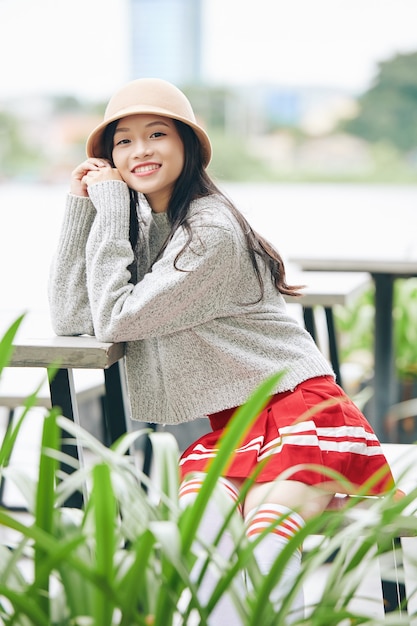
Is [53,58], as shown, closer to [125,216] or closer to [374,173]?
[374,173]

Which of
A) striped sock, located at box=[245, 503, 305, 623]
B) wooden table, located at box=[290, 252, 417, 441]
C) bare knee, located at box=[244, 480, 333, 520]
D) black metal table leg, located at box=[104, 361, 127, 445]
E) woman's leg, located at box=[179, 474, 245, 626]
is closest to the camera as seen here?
woman's leg, located at box=[179, 474, 245, 626]

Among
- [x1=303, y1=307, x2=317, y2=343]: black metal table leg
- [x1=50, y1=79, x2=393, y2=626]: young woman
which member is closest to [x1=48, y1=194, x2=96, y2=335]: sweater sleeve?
[x1=50, y1=79, x2=393, y2=626]: young woman

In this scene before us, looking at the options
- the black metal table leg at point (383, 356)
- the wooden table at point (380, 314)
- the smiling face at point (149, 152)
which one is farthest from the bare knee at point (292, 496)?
the black metal table leg at point (383, 356)

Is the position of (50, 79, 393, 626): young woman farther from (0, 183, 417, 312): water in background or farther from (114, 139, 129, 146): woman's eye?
(0, 183, 417, 312): water in background

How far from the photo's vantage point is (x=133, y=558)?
866 mm

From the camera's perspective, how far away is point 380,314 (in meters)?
3.09

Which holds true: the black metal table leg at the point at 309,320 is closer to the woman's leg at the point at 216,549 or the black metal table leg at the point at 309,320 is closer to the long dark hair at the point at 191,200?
the long dark hair at the point at 191,200

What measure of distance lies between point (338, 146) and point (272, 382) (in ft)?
12.6

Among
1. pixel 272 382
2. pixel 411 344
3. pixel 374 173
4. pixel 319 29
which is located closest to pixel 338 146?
pixel 374 173

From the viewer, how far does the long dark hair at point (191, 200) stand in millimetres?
1623

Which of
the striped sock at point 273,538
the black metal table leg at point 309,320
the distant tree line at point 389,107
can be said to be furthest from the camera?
the distant tree line at point 389,107

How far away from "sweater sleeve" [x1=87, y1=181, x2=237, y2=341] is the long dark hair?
0.07m

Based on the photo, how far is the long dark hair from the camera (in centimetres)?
162

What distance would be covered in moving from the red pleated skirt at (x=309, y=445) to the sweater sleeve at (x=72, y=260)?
37cm
